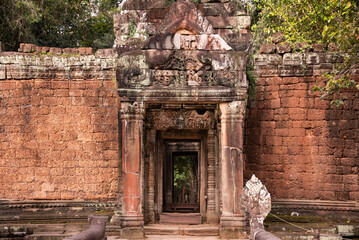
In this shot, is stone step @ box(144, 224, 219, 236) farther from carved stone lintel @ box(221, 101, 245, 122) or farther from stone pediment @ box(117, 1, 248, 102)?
stone pediment @ box(117, 1, 248, 102)

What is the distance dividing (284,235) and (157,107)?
176 inches

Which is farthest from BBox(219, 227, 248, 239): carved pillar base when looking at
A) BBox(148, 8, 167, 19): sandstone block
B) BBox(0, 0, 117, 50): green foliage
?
BBox(0, 0, 117, 50): green foliage

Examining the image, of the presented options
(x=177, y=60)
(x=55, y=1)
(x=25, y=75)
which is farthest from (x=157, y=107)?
(x=55, y=1)

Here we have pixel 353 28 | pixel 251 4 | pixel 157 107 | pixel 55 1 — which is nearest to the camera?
pixel 353 28

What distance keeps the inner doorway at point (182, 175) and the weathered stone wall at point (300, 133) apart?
3173mm

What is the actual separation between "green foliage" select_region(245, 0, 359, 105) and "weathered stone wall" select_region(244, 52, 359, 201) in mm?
466

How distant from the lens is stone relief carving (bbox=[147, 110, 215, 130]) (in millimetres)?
11938

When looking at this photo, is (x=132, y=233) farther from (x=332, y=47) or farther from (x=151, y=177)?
(x=332, y=47)

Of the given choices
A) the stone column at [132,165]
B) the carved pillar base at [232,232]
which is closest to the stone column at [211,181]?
the carved pillar base at [232,232]

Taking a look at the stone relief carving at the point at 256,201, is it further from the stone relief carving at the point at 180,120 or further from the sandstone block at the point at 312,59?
the sandstone block at the point at 312,59

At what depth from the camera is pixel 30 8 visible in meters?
16.5

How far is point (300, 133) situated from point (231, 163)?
10.4ft

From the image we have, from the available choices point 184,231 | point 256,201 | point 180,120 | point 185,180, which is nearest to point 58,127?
point 180,120

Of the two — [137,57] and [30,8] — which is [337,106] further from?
[30,8]
